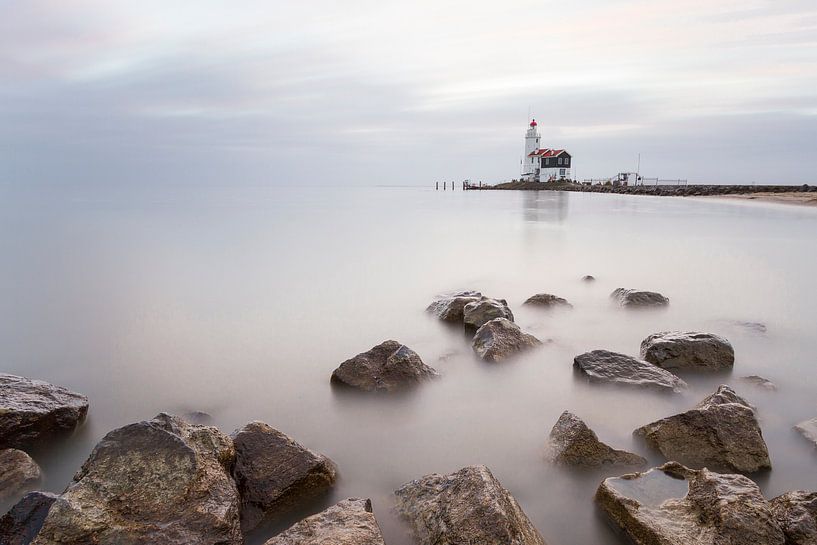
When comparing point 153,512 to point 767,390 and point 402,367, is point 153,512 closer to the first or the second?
point 402,367

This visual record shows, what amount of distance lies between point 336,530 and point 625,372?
372cm

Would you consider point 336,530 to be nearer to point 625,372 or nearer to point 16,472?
point 16,472

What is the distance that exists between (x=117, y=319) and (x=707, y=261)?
49.4ft

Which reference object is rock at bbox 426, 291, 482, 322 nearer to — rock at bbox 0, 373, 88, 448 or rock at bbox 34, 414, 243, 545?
rock at bbox 0, 373, 88, 448

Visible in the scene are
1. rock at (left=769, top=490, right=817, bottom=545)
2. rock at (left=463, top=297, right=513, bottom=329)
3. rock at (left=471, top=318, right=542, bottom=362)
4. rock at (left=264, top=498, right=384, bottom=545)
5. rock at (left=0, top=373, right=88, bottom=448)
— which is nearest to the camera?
rock at (left=264, top=498, right=384, bottom=545)

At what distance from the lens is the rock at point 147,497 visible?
2.56 m

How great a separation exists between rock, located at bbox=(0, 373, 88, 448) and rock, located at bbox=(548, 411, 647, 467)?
4.14 metres

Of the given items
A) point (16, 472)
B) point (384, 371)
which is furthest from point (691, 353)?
point (16, 472)

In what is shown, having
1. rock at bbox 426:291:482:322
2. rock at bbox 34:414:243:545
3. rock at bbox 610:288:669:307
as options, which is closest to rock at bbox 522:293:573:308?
rock at bbox 610:288:669:307

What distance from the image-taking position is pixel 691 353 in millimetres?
5566

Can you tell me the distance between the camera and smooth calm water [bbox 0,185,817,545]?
4.12 meters

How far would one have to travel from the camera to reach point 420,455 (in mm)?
4188

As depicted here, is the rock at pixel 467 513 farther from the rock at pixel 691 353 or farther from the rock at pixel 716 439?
the rock at pixel 691 353

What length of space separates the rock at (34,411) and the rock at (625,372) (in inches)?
198
